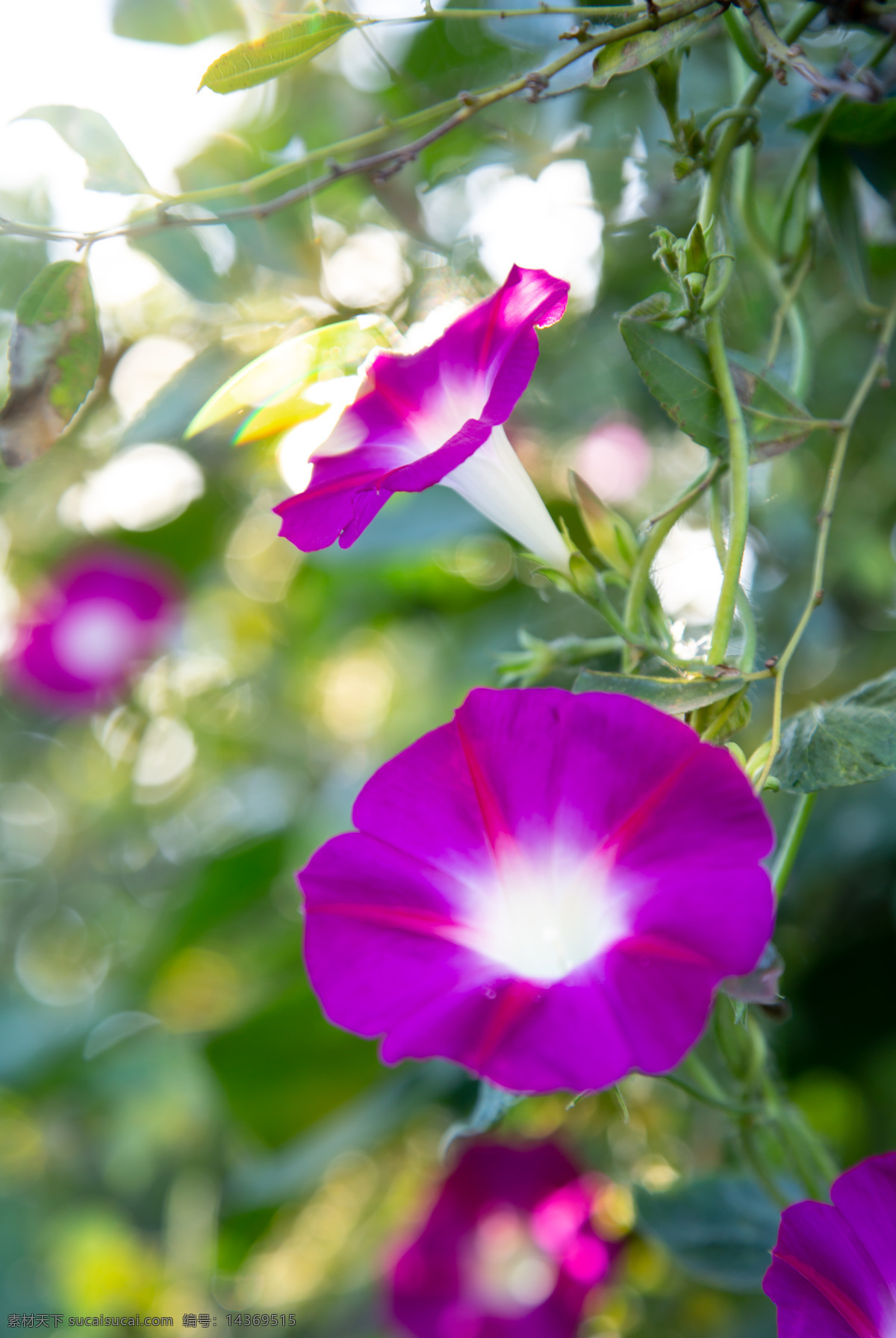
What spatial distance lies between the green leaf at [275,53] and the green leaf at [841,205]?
22 cm

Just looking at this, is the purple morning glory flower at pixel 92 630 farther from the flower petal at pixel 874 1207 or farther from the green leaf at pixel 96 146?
the flower petal at pixel 874 1207

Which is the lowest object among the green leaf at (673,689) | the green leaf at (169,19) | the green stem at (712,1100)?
the green stem at (712,1100)

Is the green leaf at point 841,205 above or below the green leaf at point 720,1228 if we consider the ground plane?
above

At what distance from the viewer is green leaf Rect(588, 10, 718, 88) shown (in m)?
0.32

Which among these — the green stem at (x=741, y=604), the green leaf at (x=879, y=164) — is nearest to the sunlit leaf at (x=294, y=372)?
the green stem at (x=741, y=604)

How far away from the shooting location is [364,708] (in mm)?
1458

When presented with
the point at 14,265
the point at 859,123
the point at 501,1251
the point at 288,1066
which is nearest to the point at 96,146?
the point at 859,123

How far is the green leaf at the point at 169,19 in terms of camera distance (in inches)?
26.3

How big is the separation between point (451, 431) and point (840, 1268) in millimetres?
273

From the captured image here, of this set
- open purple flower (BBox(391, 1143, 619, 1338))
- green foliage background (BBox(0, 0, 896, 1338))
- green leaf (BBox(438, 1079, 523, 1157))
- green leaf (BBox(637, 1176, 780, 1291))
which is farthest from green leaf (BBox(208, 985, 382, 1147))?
green leaf (BBox(438, 1079, 523, 1157))

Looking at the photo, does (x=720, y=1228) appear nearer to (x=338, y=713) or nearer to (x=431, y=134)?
(x=431, y=134)

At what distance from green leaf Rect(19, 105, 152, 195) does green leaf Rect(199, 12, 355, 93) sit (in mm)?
63

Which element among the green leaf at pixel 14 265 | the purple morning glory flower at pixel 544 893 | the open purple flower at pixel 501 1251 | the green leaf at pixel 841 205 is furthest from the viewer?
the green leaf at pixel 14 265

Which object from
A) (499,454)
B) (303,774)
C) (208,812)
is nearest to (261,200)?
(499,454)
